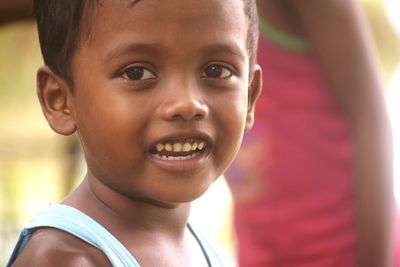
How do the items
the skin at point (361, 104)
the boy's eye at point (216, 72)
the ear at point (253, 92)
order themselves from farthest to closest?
the skin at point (361, 104) → the ear at point (253, 92) → the boy's eye at point (216, 72)

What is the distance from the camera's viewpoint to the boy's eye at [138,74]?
134cm

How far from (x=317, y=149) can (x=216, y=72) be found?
0.67 metres

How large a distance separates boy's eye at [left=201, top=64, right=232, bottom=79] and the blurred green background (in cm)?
271

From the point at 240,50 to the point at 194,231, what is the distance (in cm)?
36

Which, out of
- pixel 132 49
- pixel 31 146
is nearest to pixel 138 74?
pixel 132 49

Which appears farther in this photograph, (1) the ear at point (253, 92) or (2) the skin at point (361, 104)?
(2) the skin at point (361, 104)

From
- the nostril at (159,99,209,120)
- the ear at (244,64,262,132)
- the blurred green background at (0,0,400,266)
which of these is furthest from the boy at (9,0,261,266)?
the blurred green background at (0,0,400,266)

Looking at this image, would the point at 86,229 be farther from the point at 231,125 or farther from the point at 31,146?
the point at 31,146

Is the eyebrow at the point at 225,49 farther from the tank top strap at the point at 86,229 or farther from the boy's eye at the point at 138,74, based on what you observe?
the tank top strap at the point at 86,229

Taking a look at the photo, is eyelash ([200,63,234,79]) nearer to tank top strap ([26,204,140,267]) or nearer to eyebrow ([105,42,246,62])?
eyebrow ([105,42,246,62])

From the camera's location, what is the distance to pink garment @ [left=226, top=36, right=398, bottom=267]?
199cm

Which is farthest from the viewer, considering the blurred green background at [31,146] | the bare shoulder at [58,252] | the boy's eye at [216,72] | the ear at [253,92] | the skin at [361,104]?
the blurred green background at [31,146]

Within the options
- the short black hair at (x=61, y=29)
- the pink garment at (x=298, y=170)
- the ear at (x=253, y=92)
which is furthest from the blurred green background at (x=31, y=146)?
the short black hair at (x=61, y=29)

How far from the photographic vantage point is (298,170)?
2.03 m
